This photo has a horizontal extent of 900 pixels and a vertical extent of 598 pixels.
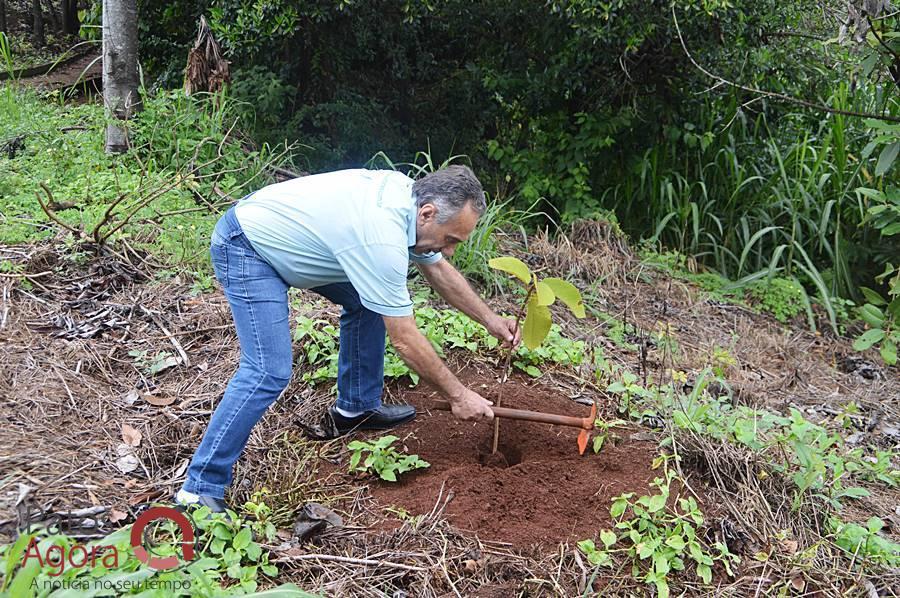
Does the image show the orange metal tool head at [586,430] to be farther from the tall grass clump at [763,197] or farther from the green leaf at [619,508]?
the tall grass clump at [763,197]

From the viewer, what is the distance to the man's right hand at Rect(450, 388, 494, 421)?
267cm

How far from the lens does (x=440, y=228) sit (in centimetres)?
264

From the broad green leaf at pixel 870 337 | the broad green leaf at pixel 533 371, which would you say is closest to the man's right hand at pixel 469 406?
the broad green leaf at pixel 533 371

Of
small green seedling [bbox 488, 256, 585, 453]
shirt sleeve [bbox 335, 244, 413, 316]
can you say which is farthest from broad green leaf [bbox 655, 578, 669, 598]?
shirt sleeve [bbox 335, 244, 413, 316]

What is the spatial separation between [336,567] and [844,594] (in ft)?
5.70

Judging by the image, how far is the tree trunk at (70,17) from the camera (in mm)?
9328

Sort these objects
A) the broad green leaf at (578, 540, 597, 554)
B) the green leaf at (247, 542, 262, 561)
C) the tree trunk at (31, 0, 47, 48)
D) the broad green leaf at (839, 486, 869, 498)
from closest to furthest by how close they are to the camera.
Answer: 1. the green leaf at (247, 542, 262, 561)
2. the broad green leaf at (578, 540, 597, 554)
3. the broad green leaf at (839, 486, 869, 498)
4. the tree trunk at (31, 0, 47, 48)

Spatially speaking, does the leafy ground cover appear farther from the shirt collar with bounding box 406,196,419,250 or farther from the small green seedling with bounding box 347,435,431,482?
the shirt collar with bounding box 406,196,419,250

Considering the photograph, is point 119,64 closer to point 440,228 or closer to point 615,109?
point 615,109

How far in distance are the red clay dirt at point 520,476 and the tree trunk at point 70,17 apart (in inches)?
327

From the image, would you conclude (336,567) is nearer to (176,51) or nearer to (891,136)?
(891,136)

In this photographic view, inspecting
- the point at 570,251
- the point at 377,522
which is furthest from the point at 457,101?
the point at 377,522

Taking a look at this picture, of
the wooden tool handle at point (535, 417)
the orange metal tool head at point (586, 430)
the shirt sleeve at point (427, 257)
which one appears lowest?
the orange metal tool head at point (586, 430)

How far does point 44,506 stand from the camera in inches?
97.0
